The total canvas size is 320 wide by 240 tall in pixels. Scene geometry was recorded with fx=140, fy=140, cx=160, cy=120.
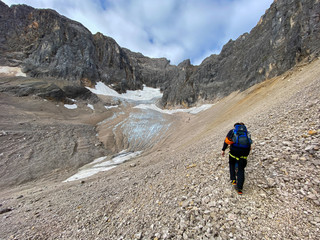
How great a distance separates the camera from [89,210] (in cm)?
541

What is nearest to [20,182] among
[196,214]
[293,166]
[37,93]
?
[196,214]

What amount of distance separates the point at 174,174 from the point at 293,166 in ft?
13.3

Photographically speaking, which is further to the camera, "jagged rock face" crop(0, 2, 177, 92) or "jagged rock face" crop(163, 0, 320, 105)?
"jagged rock face" crop(0, 2, 177, 92)

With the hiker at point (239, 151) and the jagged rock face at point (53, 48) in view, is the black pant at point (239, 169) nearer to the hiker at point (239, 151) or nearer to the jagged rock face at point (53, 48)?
the hiker at point (239, 151)

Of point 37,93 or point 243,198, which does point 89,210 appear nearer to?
point 243,198

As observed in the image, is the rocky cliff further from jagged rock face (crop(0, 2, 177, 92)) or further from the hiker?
A: the hiker

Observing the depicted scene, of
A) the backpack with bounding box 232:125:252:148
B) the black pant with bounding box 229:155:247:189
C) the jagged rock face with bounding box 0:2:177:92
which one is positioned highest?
the jagged rock face with bounding box 0:2:177:92

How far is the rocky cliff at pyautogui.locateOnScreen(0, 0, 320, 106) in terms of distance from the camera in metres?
22.2

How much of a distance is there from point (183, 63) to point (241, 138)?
222ft

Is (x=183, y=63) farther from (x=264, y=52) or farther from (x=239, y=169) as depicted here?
(x=239, y=169)

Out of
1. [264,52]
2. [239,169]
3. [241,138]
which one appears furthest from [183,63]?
[239,169]

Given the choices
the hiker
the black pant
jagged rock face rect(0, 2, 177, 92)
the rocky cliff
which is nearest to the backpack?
the hiker

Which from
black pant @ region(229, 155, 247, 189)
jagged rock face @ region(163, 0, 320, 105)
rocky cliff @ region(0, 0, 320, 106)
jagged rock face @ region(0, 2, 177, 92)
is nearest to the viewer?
black pant @ region(229, 155, 247, 189)

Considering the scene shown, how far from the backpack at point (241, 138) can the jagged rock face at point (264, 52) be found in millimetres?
21995
